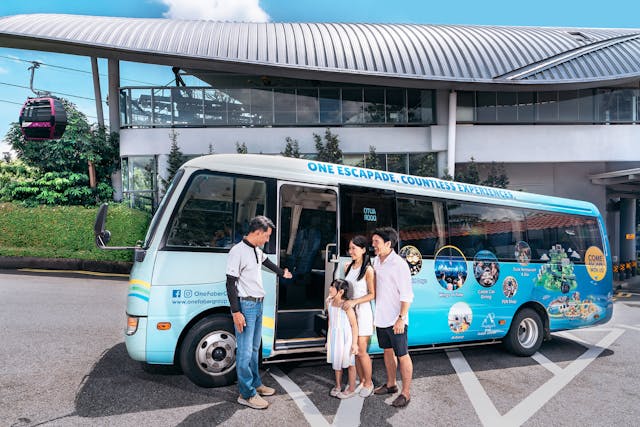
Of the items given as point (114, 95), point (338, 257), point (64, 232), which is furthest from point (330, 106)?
point (338, 257)

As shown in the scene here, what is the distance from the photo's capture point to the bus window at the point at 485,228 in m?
6.52

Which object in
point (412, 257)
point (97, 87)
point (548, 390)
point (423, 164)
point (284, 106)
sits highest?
point (97, 87)

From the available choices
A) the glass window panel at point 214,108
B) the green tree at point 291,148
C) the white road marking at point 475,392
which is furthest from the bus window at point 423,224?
the glass window panel at point 214,108

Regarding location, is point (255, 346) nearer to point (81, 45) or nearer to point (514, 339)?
point (514, 339)

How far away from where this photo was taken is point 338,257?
5723 mm

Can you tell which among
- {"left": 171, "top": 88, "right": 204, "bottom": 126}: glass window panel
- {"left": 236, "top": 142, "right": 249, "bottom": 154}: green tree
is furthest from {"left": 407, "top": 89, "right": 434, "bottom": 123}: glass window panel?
{"left": 171, "top": 88, "right": 204, "bottom": 126}: glass window panel

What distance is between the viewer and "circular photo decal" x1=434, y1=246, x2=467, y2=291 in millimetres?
6266

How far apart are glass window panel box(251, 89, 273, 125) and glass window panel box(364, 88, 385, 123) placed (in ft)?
15.0

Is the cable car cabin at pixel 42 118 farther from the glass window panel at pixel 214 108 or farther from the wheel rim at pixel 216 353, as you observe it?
the wheel rim at pixel 216 353

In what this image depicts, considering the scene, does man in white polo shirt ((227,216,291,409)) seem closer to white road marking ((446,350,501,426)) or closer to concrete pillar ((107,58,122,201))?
white road marking ((446,350,501,426))

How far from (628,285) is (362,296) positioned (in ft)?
68.9

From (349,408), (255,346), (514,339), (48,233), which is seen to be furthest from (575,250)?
(48,233)

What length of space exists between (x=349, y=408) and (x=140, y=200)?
16644 millimetres

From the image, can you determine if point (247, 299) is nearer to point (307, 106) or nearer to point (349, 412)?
point (349, 412)
